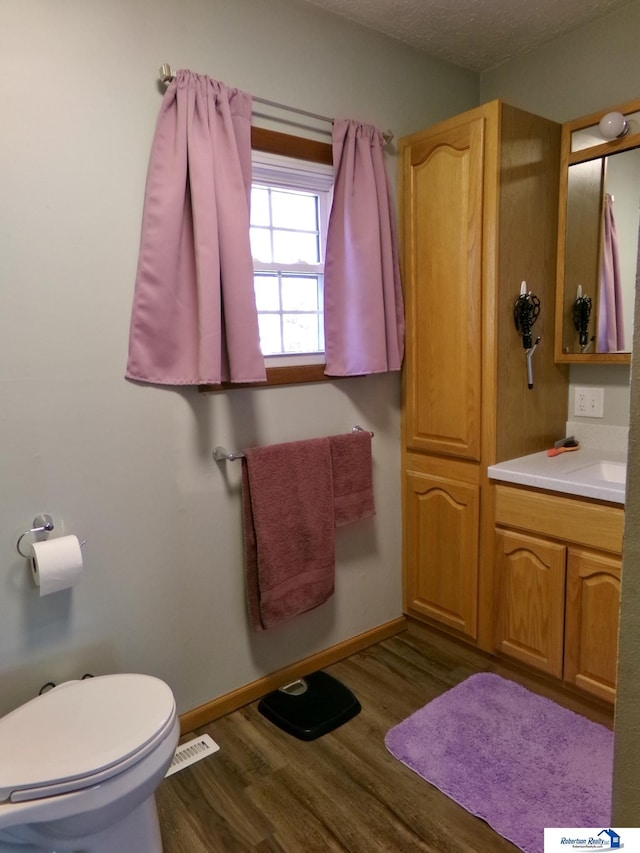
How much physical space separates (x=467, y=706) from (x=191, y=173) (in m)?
2.16

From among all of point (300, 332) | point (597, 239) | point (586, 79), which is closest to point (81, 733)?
point (300, 332)

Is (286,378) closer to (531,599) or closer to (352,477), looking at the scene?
(352,477)

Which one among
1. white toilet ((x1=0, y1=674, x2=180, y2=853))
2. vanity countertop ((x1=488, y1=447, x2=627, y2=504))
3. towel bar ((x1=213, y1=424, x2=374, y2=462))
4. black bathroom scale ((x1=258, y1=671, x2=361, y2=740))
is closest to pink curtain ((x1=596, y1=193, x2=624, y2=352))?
vanity countertop ((x1=488, y1=447, x2=627, y2=504))

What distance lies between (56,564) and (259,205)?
57.7 inches

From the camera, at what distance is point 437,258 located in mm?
2359

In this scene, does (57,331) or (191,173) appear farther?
(191,173)

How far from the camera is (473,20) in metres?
2.26

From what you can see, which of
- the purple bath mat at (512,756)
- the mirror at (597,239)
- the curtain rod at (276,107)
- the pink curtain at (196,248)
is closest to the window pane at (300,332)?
the pink curtain at (196,248)

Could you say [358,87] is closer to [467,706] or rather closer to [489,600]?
[489,600]

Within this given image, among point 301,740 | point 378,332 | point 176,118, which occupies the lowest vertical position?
point 301,740

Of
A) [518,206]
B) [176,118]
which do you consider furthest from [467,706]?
[176,118]

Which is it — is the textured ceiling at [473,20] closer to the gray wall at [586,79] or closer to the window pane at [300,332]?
the gray wall at [586,79]

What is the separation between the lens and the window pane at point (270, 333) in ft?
7.31

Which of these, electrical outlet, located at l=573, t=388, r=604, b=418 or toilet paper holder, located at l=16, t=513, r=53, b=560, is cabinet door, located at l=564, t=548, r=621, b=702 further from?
toilet paper holder, located at l=16, t=513, r=53, b=560
